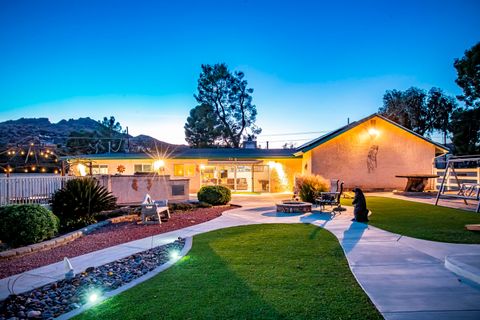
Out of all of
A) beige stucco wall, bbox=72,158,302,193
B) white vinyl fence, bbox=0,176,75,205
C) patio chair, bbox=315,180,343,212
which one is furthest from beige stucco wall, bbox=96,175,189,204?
patio chair, bbox=315,180,343,212

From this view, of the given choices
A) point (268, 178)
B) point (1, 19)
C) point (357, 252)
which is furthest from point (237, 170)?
point (357, 252)

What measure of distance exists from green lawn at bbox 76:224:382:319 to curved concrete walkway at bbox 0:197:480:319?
282 millimetres

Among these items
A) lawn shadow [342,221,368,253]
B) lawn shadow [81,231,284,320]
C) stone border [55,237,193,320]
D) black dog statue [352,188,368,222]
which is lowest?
lawn shadow [342,221,368,253]

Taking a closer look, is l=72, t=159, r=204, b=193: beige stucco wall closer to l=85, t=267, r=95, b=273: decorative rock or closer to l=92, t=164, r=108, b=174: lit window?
l=92, t=164, r=108, b=174: lit window

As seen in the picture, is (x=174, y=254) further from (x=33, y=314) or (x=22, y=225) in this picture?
(x=22, y=225)

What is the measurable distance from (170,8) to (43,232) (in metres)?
12.0

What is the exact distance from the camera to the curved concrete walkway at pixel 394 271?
339cm

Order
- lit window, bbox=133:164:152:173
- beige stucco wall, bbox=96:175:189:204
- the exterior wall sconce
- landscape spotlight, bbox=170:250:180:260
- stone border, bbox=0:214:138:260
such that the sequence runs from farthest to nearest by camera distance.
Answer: lit window, bbox=133:164:152:173, the exterior wall sconce, beige stucco wall, bbox=96:175:189:204, stone border, bbox=0:214:138:260, landscape spotlight, bbox=170:250:180:260

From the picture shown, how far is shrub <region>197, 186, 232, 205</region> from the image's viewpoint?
14.8 metres

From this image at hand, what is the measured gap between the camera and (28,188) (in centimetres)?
1088

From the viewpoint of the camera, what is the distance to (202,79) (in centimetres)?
4400

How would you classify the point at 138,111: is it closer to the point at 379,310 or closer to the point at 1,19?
the point at 1,19

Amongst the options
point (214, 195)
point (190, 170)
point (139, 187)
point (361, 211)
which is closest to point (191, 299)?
point (361, 211)

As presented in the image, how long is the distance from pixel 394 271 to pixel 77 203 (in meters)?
10.0
